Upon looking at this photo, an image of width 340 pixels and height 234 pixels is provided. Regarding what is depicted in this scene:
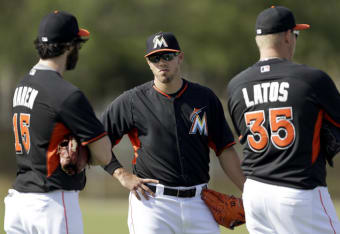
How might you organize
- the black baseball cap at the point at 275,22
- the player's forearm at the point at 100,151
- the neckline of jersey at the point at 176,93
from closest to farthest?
1. the player's forearm at the point at 100,151
2. the black baseball cap at the point at 275,22
3. the neckline of jersey at the point at 176,93

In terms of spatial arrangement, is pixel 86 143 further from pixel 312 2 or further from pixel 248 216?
pixel 312 2

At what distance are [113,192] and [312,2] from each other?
10.3 m

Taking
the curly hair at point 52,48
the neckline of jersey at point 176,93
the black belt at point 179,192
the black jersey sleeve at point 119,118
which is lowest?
the black belt at point 179,192

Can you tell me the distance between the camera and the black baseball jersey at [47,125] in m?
5.28

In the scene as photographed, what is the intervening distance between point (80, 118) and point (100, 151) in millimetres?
342

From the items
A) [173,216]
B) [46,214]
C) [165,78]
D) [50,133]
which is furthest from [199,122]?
[46,214]

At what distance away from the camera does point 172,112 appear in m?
6.55

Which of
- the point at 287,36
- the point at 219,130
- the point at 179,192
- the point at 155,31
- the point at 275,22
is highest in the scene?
the point at 275,22

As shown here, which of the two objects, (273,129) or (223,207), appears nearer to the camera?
(273,129)

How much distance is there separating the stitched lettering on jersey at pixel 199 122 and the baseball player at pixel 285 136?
0.77m

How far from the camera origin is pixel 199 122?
21.5 ft

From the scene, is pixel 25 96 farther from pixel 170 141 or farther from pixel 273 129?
pixel 273 129

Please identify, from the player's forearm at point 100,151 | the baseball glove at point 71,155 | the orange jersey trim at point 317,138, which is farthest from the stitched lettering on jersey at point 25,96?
the orange jersey trim at point 317,138

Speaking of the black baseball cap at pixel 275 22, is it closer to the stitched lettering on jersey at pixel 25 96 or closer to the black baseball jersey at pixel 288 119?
the black baseball jersey at pixel 288 119
